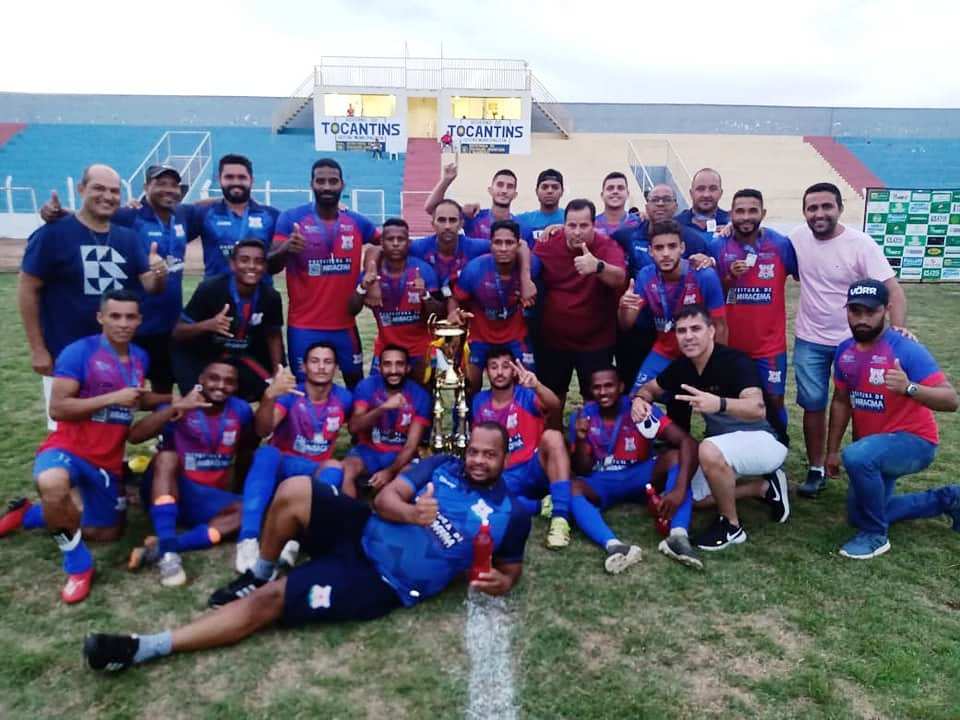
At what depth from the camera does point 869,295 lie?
4.54 metres

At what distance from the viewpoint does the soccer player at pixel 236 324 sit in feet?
16.8

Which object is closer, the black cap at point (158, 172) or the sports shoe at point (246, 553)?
the sports shoe at point (246, 553)

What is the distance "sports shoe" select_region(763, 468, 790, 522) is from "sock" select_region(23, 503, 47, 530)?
453 centimetres

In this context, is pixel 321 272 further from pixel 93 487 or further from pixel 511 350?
pixel 93 487

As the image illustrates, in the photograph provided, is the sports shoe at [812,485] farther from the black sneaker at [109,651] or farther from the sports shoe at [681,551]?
the black sneaker at [109,651]

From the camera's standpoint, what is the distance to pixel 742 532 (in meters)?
4.58

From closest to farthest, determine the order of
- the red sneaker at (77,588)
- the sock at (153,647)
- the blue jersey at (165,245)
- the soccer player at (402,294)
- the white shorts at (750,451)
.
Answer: the sock at (153,647)
the red sneaker at (77,588)
the white shorts at (750,451)
the blue jersey at (165,245)
the soccer player at (402,294)

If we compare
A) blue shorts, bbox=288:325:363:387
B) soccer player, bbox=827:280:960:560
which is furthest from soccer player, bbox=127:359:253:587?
soccer player, bbox=827:280:960:560

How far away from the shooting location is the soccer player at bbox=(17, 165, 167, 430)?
15.0 ft

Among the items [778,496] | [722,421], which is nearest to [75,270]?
[722,421]

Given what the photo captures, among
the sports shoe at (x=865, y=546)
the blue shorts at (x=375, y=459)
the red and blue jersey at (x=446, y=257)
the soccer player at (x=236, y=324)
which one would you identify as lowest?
the sports shoe at (x=865, y=546)

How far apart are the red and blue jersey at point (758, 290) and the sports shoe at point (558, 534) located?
200 centimetres

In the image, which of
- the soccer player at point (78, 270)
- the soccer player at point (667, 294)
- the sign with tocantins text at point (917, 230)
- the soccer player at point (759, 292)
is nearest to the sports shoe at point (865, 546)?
the soccer player at point (759, 292)

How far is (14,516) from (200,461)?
1.14 m
